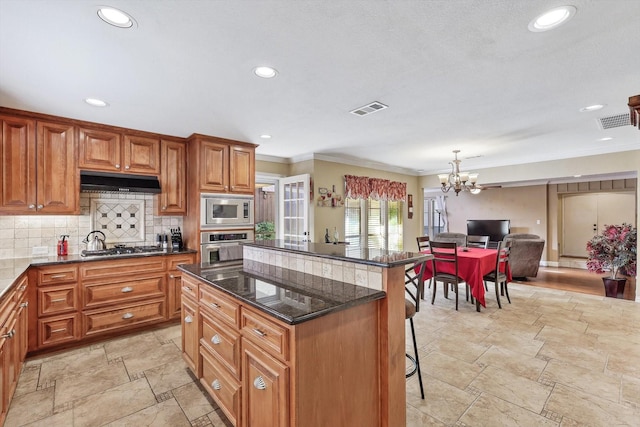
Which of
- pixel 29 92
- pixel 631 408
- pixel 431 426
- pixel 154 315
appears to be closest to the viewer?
pixel 431 426

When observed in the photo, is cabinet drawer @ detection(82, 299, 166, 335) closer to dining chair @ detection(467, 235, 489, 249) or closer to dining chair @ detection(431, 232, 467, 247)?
dining chair @ detection(431, 232, 467, 247)

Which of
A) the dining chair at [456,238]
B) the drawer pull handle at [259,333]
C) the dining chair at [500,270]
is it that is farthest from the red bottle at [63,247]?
the dining chair at [456,238]

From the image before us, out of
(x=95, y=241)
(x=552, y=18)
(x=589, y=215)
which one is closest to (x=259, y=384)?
(x=552, y=18)

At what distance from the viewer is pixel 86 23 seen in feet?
5.49

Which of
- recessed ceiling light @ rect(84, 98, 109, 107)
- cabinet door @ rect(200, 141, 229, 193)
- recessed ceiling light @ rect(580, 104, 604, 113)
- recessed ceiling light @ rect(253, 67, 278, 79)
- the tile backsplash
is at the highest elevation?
recessed ceiling light @ rect(253, 67, 278, 79)

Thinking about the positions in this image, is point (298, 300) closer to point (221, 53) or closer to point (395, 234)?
point (221, 53)

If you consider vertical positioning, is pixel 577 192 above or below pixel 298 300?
above

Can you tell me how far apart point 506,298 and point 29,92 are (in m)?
6.44

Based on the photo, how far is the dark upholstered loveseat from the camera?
19.8 feet

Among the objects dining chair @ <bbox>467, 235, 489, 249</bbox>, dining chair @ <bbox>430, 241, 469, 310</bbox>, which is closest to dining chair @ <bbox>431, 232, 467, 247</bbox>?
dining chair @ <bbox>467, 235, 489, 249</bbox>

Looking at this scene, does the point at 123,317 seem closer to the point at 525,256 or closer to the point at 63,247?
the point at 63,247

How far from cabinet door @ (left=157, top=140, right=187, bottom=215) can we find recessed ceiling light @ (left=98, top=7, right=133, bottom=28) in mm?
2384

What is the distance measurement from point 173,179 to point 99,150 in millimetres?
838

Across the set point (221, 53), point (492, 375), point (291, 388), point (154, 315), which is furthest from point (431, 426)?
point (154, 315)
